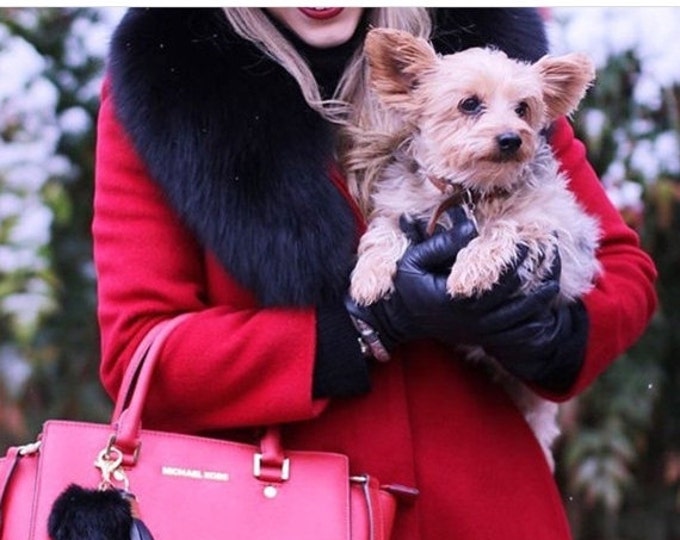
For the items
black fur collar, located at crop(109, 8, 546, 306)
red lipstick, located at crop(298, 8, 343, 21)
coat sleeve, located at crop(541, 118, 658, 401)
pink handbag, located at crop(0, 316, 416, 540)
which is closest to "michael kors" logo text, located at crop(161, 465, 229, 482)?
pink handbag, located at crop(0, 316, 416, 540)

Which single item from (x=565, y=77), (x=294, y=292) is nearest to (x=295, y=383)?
(x=294, y=292)

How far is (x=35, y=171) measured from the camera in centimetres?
316

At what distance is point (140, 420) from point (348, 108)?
0.48 meters

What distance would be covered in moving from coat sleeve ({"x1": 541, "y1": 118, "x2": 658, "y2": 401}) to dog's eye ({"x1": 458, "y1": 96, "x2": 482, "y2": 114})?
22cm

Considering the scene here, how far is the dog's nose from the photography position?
1.59 metres

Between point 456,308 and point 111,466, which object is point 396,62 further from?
point 111,466

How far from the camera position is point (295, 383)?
64.6 inches

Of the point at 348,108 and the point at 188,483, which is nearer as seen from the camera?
the point at 188,483

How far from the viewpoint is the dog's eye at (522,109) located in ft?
5.38

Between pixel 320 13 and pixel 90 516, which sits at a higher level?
pixel 320 13

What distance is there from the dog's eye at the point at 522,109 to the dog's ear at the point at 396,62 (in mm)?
116

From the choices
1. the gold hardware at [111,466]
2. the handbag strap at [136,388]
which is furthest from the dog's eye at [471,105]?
the gold hardware at [111,466]

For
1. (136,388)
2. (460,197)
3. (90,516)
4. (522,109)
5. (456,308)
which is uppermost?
(522,109)

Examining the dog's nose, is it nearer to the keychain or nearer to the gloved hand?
the gloved hand
